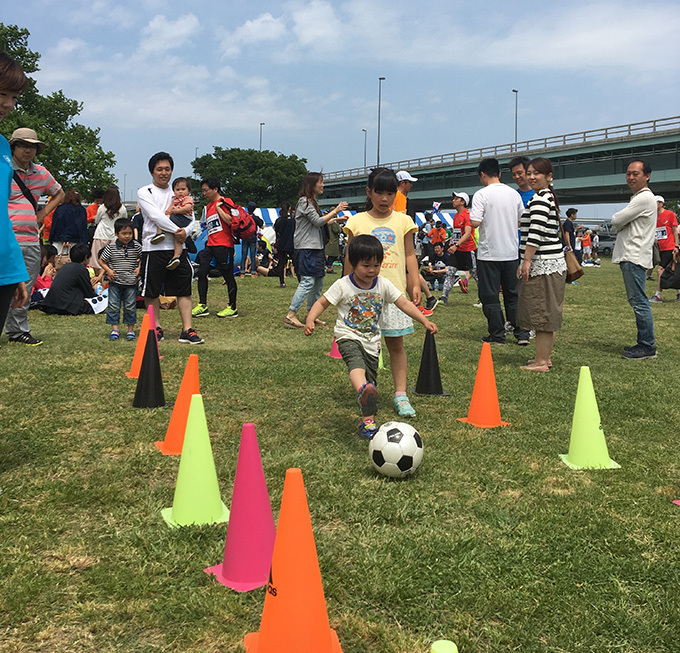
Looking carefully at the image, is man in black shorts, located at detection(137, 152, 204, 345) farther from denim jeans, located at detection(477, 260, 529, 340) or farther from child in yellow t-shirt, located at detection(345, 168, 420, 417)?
denim jeans, located at detection(477, 260, 529, 340)

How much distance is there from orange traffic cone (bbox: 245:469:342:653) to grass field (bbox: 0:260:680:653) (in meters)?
0.16

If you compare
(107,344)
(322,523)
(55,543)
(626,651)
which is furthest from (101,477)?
(107,344)

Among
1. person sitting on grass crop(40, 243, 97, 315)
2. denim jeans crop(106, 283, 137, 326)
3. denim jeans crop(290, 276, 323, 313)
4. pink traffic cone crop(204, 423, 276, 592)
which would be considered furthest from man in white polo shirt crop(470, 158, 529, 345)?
person sitting on grass crop(40, 243, 97, 315)

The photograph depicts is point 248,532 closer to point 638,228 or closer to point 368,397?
point 368,397

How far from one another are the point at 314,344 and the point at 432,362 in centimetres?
266

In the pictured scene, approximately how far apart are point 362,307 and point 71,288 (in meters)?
7.17

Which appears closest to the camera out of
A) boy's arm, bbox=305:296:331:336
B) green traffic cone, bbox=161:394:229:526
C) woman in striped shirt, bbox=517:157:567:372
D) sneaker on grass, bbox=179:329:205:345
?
green traffic cone, bbox=161:394:229:526

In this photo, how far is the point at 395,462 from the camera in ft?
11.4

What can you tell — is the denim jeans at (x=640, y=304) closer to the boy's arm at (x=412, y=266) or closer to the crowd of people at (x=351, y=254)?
the crowd of people at (x=351, y=254)

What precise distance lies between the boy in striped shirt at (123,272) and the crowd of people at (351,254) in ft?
0.05

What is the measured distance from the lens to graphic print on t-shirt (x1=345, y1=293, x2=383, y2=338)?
4426 mm

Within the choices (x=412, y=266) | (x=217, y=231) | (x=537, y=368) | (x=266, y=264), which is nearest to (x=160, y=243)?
(x=217, y=231)

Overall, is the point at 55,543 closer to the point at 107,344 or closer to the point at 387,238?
the point at 387,238

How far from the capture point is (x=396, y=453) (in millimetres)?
3490
